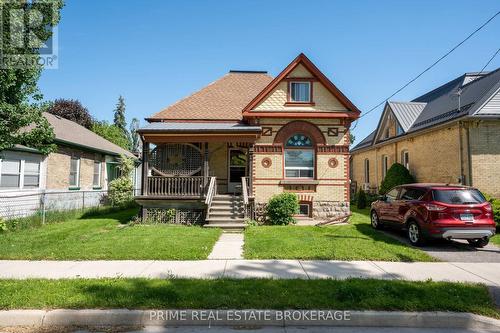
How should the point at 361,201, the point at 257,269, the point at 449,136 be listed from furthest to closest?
the point at 361,201
the point at 449,136
the point at 257,269

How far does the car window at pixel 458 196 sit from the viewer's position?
27.9ft

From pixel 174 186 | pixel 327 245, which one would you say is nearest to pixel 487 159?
pixel 327 245

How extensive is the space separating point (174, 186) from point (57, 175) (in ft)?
25.8

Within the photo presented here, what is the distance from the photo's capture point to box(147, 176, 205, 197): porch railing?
13.0 m

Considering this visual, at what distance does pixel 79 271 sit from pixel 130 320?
107 inches

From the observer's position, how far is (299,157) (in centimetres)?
1446

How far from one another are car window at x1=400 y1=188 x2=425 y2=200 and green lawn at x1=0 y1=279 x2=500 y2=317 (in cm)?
415

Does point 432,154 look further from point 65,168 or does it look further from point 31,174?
point 31,174

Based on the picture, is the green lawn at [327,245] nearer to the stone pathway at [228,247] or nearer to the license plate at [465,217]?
the stone pathway at [228,247]

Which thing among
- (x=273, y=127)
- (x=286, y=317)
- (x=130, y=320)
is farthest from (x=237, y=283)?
(x=273, y=127)

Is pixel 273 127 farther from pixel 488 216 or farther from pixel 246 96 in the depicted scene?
pixel 488 216

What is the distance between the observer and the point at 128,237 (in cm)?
949

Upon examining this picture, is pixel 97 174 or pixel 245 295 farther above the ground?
pixel 97 174

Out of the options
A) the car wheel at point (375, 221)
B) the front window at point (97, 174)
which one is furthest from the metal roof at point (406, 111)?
the front window at point (97, 174)
